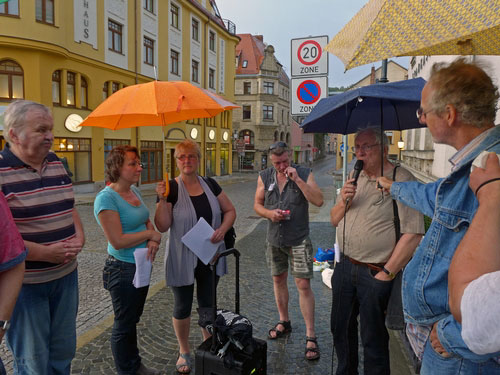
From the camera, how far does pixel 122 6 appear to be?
18.9 m

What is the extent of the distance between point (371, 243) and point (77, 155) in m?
17.0

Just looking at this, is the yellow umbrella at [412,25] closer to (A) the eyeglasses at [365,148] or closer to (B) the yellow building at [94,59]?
(A) the eyeglasses at [365,148]

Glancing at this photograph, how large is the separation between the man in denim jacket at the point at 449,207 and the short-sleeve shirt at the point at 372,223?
1119 mm

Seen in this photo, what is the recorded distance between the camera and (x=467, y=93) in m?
1.32

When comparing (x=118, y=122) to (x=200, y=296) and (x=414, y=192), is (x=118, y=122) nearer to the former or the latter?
(x=200, y=296)

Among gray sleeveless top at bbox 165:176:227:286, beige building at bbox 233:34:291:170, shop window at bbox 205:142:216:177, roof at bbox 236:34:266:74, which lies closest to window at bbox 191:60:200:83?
shop window at bbox 205:142:216:177

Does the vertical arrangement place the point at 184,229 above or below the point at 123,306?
above

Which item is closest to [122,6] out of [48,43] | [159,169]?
[48,43]

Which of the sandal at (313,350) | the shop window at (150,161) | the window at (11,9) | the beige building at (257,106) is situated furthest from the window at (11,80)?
the beige building at (257,106)

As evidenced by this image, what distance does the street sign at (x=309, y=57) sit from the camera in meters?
5.19

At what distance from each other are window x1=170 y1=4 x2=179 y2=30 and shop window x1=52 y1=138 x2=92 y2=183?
10926mm

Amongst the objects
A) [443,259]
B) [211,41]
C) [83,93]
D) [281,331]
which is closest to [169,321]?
[281,331]

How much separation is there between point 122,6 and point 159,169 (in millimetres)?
9325

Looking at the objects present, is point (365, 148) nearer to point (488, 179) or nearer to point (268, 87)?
point (488, 179)
